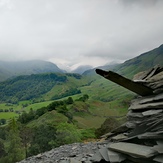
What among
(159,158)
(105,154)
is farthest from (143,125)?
(105,154)

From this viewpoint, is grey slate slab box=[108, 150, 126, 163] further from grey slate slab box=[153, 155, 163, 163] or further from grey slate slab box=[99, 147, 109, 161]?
grey slate slab box=[153, 155, 163, 163]

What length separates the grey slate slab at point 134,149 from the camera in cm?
1108

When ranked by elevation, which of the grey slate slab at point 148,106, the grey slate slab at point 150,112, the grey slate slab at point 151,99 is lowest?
the grey slate slab at point 150,112

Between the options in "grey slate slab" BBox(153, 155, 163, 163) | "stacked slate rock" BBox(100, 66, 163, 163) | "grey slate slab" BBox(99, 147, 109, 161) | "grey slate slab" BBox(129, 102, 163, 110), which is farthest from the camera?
"grey slate slab" BBox(99, 147, 109, 161)

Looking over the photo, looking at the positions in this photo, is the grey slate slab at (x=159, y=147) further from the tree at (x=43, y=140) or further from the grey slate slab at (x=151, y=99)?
the tree at (x=43, y=140)

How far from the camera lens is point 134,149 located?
12.1 metres

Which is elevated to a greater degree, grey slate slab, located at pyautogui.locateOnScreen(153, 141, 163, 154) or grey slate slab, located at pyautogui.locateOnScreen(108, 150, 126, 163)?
→ grey slate slab, located at pyautogui.locateOnScreen(153, 141, 163, 154)

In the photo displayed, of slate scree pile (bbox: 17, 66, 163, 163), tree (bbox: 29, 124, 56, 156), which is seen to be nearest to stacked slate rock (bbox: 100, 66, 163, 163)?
slate scree pile (bbox: 17, 66, 163, 163)

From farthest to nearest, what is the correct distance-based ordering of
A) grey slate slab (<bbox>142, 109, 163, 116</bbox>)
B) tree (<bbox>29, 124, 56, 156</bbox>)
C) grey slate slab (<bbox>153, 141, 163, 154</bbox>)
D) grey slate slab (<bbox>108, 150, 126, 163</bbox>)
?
tree (<bbox>29, 124, 56, 156</bbox>) → grey slate slab (<bbox>108, 150, 126, 163</bbox>) → grey slate slab (<bbox>142, 109, 163, 116</bbox>) → grey slate slab (<bbox>153, 141, 163, 154</bbox>)

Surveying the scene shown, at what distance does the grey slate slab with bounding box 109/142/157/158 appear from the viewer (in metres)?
11.1

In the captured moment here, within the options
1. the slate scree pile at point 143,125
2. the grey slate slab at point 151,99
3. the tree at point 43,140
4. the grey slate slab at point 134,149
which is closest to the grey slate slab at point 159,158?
the slate scree pile at point 143,125

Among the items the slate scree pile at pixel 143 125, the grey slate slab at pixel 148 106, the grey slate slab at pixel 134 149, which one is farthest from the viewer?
the grey slate slab at pixel 148 106

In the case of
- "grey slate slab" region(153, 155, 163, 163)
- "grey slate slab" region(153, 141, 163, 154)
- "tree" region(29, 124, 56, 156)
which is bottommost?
"tree" region(29, 124, 56, 156)

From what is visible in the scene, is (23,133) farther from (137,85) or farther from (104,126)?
(137,85)
